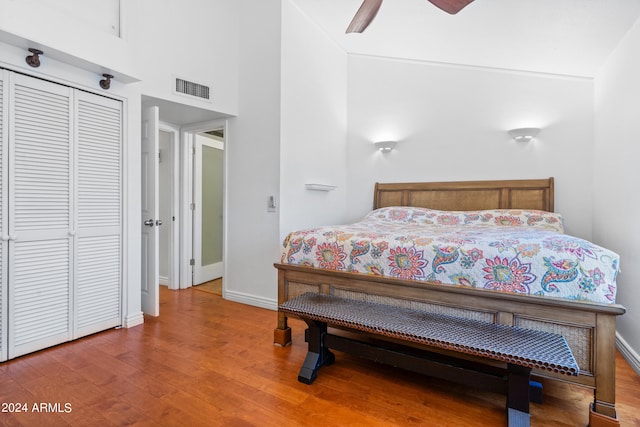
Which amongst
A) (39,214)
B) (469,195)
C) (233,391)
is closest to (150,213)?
(39,214)

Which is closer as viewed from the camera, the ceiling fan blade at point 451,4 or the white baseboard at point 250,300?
the ceiling fan blade at point 451,4

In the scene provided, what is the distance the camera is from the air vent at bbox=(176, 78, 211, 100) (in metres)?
3.14

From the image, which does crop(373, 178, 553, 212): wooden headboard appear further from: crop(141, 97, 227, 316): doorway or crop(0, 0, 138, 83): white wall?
crop(0, 0, 138, 83): white wall

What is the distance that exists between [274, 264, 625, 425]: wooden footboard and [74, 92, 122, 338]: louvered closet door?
1.88 m

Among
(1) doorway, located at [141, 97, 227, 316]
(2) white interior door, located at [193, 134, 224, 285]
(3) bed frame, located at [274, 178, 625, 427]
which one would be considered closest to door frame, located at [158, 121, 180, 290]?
(1) doorway, located at [141, 97, 227, 316]

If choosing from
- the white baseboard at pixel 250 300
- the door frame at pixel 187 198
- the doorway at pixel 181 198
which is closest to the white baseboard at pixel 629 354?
the white baseboard at pixel 250 300

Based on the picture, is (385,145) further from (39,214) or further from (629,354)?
(39,214)

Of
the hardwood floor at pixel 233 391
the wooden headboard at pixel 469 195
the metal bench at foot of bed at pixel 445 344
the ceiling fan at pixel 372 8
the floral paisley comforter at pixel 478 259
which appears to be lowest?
the hardwood floor at pixel 233 391

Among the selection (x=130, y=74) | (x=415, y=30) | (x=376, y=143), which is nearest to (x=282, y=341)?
(x=130, y=74)

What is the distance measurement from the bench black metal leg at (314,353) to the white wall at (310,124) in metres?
1.32

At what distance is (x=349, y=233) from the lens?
2.39 meters

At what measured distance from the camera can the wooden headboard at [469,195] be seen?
342 centimetres

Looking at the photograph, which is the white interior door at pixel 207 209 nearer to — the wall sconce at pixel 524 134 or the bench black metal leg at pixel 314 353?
the bench black metal leg at pixel 314 353

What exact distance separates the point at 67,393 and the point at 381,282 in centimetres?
194
